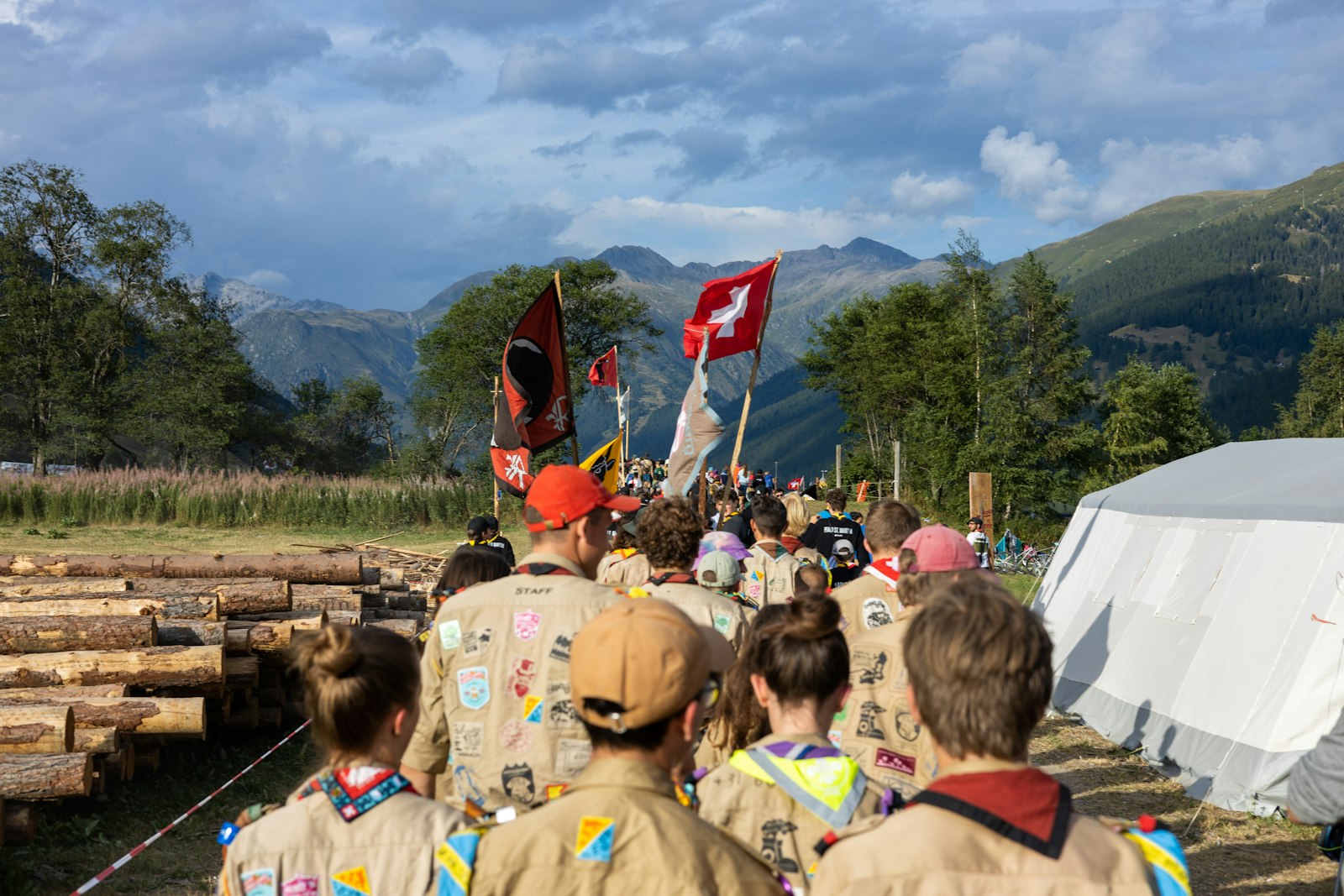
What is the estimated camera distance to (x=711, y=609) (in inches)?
192

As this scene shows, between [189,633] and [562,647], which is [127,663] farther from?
[562,647]

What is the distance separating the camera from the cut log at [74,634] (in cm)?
829

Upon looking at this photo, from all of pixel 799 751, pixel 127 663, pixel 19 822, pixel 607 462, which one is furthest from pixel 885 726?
→ pixel 607 462

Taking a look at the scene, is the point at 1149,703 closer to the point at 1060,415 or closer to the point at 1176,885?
the point at 1176,885

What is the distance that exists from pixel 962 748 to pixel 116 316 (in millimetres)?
60393

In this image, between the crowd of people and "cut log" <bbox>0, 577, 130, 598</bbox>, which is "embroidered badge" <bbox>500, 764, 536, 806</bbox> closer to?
the crowd of people

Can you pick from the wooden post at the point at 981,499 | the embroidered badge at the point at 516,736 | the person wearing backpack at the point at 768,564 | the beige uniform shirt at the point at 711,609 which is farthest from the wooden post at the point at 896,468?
the embroidered badge at the point at 516,736

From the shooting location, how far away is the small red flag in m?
21.2

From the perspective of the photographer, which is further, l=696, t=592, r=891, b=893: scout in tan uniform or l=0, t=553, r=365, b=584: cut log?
l=0, t=553, r=365, b=584: cut log

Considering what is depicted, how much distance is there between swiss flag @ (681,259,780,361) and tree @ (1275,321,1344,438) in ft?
268

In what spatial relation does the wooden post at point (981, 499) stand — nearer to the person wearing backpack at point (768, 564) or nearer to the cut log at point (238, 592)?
the person wearing backpack at point (768, 564)

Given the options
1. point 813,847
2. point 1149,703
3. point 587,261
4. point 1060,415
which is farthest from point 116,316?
point 813,847

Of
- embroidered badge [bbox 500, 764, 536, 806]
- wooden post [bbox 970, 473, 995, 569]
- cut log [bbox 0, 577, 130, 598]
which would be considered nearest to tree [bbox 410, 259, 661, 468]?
wooden post [bbox 970, 473, 995, 569]

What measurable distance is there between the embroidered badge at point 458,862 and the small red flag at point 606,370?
17.1m
